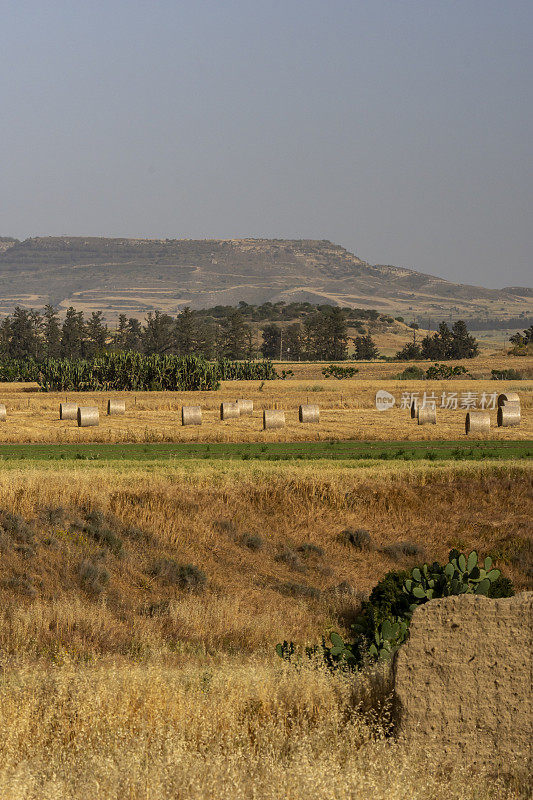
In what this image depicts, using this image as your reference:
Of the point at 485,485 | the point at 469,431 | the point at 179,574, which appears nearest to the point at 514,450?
the point at 469,431

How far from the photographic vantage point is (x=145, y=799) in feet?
28.1

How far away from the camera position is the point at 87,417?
47.1m

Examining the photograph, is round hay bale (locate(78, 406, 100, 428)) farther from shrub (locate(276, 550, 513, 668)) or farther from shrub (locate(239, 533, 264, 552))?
shrub (locate(276, 550, 513, 668))

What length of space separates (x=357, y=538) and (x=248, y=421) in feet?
→ 76.4

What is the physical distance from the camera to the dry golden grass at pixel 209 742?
876 cm

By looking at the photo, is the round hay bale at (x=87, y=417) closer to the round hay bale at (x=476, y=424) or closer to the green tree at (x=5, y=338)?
the round hay bale at (x=476, y=424)

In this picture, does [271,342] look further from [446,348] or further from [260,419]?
[260,419]

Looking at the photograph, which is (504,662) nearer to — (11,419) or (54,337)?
(11,419)

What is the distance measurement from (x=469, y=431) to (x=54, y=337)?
107226 mm

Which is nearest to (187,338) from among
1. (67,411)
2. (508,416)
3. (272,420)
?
(67,411)

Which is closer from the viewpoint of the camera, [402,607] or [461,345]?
[402,607]

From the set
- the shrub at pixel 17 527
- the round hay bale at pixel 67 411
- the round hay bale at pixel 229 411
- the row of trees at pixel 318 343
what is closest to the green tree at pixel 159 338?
the row of trees at pixel 318 343

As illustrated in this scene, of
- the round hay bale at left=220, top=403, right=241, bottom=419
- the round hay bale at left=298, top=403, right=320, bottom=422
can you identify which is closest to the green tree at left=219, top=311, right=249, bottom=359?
the round hay bale at left=220, top=403, right=241, bottom=419

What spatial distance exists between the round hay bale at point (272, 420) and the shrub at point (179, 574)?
2161cm
